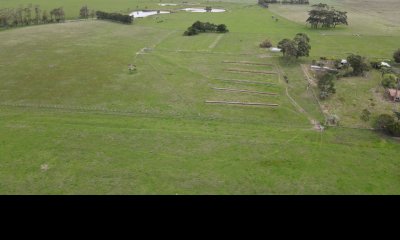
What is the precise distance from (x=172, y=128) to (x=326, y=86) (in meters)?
A: 19.9

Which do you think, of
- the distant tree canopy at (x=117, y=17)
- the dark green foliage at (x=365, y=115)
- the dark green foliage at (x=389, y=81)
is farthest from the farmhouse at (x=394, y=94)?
the distant tree canopy at (x=117, y=17)

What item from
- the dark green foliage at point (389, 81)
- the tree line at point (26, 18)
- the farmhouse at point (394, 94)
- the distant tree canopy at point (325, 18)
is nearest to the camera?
the farmhouse at point (394, 94)

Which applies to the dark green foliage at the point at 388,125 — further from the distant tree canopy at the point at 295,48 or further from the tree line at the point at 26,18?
the tree line at the point at 26,18

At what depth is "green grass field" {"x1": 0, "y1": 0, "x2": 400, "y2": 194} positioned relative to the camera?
2450 centimetres

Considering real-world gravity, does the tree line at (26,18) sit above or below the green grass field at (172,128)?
above

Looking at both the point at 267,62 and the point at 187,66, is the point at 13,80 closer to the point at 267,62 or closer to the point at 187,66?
the point at 187,66

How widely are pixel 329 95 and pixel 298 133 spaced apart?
1047 centimetres

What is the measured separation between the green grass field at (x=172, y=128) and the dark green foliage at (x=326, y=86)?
1294 millimetres

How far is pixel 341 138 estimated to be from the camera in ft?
100

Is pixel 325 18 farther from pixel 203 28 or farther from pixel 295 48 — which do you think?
pixel 295 48

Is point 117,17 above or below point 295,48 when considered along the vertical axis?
above

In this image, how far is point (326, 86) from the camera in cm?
4025

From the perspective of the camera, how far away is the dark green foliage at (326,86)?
38969 millimetres

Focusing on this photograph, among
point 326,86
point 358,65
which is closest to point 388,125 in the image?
point 326,86
